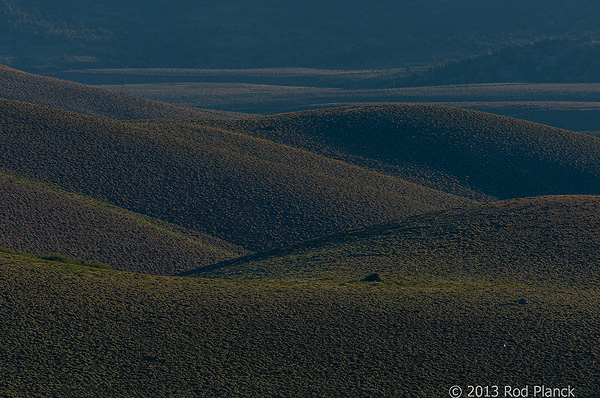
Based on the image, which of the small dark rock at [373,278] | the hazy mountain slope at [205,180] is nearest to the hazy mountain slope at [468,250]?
the small dark rock at [373,278]

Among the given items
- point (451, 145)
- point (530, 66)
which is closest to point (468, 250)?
point (451, 145)

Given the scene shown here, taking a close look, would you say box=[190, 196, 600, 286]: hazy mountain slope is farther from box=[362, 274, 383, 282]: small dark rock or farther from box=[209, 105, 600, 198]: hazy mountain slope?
box=[209, 105, 600, 198]: hazy mountain slope

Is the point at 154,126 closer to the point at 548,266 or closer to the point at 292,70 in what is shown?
the point at 548,266

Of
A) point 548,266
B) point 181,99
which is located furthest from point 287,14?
point 548,266

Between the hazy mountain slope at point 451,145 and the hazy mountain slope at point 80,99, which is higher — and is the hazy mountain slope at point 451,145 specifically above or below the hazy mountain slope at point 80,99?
below
